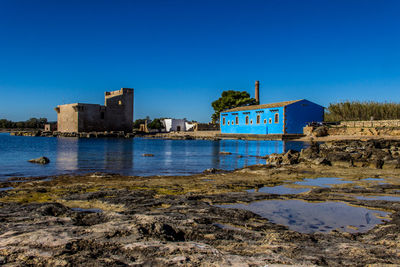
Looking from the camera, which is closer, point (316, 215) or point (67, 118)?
point (316, 215)

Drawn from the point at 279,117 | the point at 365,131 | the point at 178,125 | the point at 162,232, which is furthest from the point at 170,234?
the point at 178,125

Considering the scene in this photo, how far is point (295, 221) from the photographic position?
15.3 ft

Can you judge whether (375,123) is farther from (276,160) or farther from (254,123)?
(276,160)

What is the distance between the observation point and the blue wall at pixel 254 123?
38.6 meters

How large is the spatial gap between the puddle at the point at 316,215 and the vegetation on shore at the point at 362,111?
110ft

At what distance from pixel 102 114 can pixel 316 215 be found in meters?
57.3

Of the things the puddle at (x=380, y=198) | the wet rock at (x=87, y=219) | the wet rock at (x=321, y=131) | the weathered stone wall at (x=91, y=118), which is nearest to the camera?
the wet rock at (x=87, y=219)

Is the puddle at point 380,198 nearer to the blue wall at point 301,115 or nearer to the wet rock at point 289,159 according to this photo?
the wet rock at point 289,159

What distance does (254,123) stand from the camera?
42156 millimetres

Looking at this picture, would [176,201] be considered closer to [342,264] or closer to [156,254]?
[156,254]

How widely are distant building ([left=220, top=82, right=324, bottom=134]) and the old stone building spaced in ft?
80.0

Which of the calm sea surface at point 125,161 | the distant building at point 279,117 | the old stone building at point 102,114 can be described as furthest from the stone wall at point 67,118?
the calm sea surface at point 125,161

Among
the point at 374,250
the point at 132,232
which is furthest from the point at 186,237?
the point at 374,250

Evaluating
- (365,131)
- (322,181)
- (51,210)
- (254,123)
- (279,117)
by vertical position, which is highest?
(279,117)
